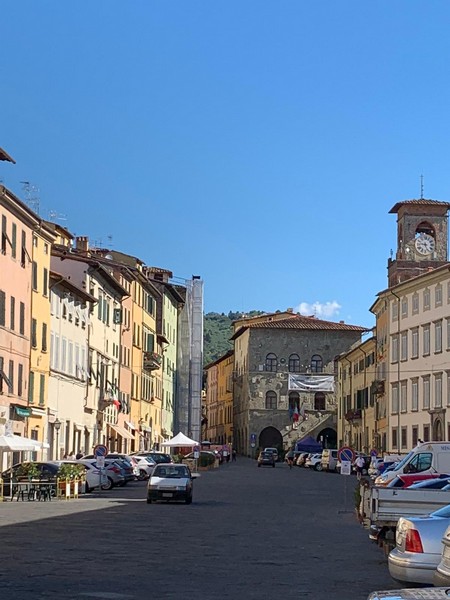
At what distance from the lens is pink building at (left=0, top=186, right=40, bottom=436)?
47.6 meters

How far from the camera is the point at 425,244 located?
3467 inches

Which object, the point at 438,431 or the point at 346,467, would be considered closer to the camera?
the point at 346,467

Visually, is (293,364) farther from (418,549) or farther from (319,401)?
(418,549)

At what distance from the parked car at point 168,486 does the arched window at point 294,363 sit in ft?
265

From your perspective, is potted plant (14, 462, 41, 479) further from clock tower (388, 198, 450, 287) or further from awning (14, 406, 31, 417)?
clock tower (388, 198, 450, 287)

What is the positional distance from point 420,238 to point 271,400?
112ft

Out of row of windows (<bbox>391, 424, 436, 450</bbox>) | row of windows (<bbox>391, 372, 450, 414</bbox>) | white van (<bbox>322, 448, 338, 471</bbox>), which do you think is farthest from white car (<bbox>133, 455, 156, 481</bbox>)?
white van (<bbox>322, 448, 338, 471</bbox>)

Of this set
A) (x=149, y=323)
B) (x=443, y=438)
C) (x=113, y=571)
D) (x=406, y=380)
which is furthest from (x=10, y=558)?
(x=149, y=323)

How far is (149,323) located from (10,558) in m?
77.1

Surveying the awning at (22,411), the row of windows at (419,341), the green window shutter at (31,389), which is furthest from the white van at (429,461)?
the row of windows at (419,341)

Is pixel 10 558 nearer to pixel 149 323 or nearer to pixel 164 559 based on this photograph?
pixel 164 559

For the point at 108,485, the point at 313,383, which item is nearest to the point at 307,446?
the point at 313,383

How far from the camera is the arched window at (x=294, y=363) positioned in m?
119

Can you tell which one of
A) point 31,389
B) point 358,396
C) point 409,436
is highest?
point 358,396
